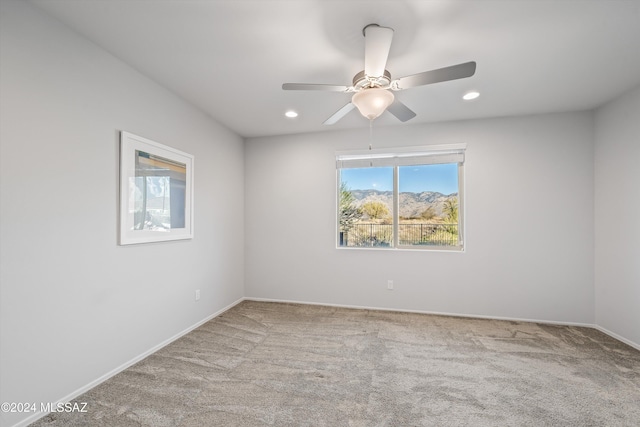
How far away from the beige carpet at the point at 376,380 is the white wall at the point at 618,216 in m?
0.32

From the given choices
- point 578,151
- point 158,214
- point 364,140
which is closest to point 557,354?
point 578,151

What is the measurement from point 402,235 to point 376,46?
8.67ft

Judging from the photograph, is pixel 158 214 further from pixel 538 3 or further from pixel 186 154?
pixel 538 3

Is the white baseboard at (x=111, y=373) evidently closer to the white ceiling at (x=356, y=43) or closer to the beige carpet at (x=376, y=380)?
the beige carpet at (x=376, y=380)

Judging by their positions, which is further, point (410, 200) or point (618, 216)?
point (410, 200)

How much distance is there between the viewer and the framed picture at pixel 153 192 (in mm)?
2293

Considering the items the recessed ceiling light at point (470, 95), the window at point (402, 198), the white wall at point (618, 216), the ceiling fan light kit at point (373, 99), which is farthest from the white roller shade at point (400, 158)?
the ceiling fan light kit at point (373, 99)

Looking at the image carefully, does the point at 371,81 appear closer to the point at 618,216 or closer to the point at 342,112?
the point at 342,112

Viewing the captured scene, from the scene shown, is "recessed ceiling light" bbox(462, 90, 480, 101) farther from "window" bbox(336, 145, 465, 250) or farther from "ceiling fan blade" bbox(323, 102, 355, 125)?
"ceiling fan blade" bbox(323, 102, 355, 125)

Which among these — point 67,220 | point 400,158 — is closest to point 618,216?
point 400,158

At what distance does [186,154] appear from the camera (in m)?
2.99

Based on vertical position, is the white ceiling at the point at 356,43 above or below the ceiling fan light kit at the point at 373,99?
above

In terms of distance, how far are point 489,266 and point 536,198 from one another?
1003 mm

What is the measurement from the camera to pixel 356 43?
6.57 ft
